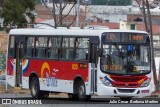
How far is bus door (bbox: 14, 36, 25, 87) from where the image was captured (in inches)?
1183

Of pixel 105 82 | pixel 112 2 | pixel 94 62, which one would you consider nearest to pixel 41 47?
pixel 94 62

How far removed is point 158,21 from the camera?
9012cm

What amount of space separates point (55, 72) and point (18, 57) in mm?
3253

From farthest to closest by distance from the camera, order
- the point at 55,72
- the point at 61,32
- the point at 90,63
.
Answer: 1. the point at 55,72
2. the point at 61,32
3. the point at 90,63

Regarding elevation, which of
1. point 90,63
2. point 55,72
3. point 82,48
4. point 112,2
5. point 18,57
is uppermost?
point 112,2

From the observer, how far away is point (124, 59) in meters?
25.0

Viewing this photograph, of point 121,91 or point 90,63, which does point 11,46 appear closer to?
point 90,63

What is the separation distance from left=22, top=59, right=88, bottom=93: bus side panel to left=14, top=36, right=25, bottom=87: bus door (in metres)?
0.46

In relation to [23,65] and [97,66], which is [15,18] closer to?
[23,65]

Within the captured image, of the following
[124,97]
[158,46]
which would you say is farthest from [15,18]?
[124,97]

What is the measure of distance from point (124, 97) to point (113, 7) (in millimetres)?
73358

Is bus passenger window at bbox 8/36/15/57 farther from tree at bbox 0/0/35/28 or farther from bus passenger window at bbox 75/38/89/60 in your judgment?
tree at bbox 0/0/35/28

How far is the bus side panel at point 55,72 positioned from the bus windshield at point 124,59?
1.06 m

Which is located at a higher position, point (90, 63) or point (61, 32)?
point (61, 32)
